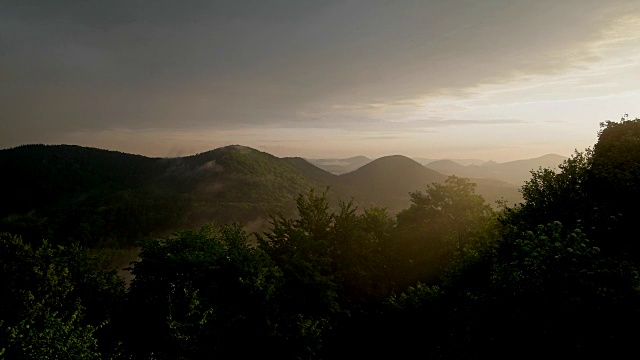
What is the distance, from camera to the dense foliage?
47.4 ft

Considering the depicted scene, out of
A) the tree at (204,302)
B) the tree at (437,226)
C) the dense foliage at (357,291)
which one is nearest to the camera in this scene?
the dense foliage at (357,291)

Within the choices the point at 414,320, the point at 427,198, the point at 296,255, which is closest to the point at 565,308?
the point at 414,320

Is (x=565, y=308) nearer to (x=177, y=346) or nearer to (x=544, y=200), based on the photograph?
(x=544, y=200)

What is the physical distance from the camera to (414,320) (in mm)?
22141


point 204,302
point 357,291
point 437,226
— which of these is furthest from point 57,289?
point 437,226

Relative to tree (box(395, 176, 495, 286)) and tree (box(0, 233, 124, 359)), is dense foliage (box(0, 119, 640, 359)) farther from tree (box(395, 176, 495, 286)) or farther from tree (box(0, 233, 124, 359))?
tree (box(395, 176, 495, 286))

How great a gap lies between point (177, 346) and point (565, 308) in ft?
65.5

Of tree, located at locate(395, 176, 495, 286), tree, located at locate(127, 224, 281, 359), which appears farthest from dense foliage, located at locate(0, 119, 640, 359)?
tree, located at locate(395, 176, 495, 286)

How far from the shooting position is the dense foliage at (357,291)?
1445 centimetres

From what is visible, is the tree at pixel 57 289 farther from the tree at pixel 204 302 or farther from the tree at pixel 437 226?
the tree at pixel 437 226

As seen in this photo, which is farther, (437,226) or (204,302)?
(437,226)

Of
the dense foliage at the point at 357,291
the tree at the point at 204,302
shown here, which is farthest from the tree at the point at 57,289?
the tree at the point at 204,302

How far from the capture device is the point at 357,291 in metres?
29.5

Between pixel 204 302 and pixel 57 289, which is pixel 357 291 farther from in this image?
pixel 57 289
